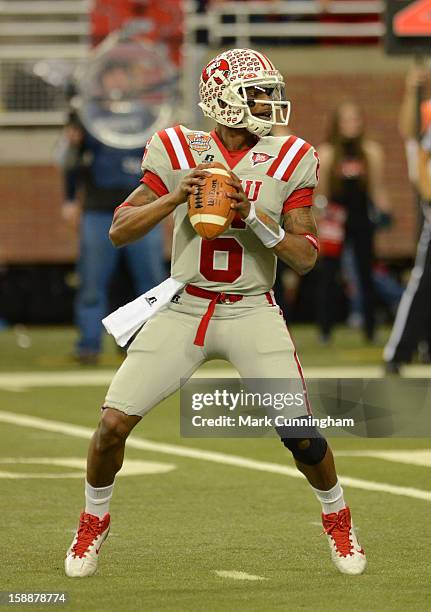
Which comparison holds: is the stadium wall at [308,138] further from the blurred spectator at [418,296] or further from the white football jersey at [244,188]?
the white football jersey at [244,188]

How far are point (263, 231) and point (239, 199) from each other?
148 millimetres

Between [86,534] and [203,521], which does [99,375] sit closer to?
[203,521]

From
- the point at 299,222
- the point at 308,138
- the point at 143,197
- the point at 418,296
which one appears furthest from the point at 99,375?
the point at 308,138

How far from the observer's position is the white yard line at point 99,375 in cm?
1308

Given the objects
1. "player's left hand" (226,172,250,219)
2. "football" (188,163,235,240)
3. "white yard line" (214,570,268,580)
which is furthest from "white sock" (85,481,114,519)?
"player's left hand" (226,172,250,219)

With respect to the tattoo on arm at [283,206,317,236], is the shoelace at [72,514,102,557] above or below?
below

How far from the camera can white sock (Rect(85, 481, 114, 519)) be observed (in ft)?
20.5

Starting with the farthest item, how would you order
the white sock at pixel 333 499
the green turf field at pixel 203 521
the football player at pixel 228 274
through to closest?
the white sock at pixel 333 499
the football player at pixel 228 274
the green turf field at pixel 203 521

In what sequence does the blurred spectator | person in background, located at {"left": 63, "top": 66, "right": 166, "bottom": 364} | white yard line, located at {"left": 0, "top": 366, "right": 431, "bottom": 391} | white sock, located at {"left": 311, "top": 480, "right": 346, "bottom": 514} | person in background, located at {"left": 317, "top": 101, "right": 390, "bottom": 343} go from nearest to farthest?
1. white sock, located at {"left": 311, "top": 480, "right": 346, "bottom": 514}
2. the blurred spectator
3. white yard line, located at {"left": 0, "top": 366, "right": 431, "bottom": 391}
4. person in background, located at {"left": 63, "top": 66, "right": 166, "bottom": 364}
5. person in background, located at {"left": 317, "top": 101, "right": 390, "bottom": 343}

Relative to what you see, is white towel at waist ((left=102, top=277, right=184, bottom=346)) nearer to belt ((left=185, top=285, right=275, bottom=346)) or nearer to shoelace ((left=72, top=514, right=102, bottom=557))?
belt ((left=185, top=285, right=275, bottom=346))

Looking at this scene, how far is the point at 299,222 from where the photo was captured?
6.33m

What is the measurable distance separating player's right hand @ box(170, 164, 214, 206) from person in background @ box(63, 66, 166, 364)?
797cm

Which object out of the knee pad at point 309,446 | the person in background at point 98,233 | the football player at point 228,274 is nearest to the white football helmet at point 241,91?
the football player at point 228,274

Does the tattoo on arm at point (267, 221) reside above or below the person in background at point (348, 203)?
above
